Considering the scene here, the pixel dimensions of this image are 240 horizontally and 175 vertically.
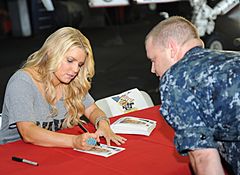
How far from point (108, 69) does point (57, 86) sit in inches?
202

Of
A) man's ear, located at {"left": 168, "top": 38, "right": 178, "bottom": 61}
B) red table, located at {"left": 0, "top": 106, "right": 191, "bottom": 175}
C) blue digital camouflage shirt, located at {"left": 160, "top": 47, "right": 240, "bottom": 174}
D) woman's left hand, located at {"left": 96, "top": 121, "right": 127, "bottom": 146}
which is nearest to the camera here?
blue digital camouflage shirt, located at {"left": 160, "top": 47, "right": 240, "bottom": 174}

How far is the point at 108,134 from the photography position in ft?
8.51

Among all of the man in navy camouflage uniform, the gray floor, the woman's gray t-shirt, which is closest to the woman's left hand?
the woman's gray t-shirt

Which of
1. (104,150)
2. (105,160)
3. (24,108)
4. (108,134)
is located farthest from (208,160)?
(24,108)

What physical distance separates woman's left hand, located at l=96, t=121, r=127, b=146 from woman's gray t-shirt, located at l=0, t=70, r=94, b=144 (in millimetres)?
299

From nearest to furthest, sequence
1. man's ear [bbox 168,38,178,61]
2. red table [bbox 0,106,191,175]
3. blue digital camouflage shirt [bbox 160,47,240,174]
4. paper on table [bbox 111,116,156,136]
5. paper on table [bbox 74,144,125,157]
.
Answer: blue digital camouflage shirt [bbox 160,47,240,174] < man's ear [bbox 168,38,178,61] < red table [bbox 0,106,191,175] < paper on table [bbox 74,144,125,157] < paper on table [bbox 111,116,156,136]

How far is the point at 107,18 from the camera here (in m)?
10.3

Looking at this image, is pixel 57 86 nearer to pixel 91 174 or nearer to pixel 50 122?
pixel 50 122

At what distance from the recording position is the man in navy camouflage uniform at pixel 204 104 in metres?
1.60

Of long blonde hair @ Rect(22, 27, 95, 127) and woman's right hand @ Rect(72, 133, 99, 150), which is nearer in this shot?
woman's right hand @ Rect(72, 133, 99, 150)

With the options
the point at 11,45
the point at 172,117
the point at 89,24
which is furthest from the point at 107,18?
the point at 172,117

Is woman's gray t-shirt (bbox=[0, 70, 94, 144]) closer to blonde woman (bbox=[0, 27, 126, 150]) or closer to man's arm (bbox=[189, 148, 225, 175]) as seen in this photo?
blonde woman (bbox=[0, 27, 126, 150])

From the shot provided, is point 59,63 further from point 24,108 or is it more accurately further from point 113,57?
point 113,57

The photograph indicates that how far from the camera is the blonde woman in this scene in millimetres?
2557
